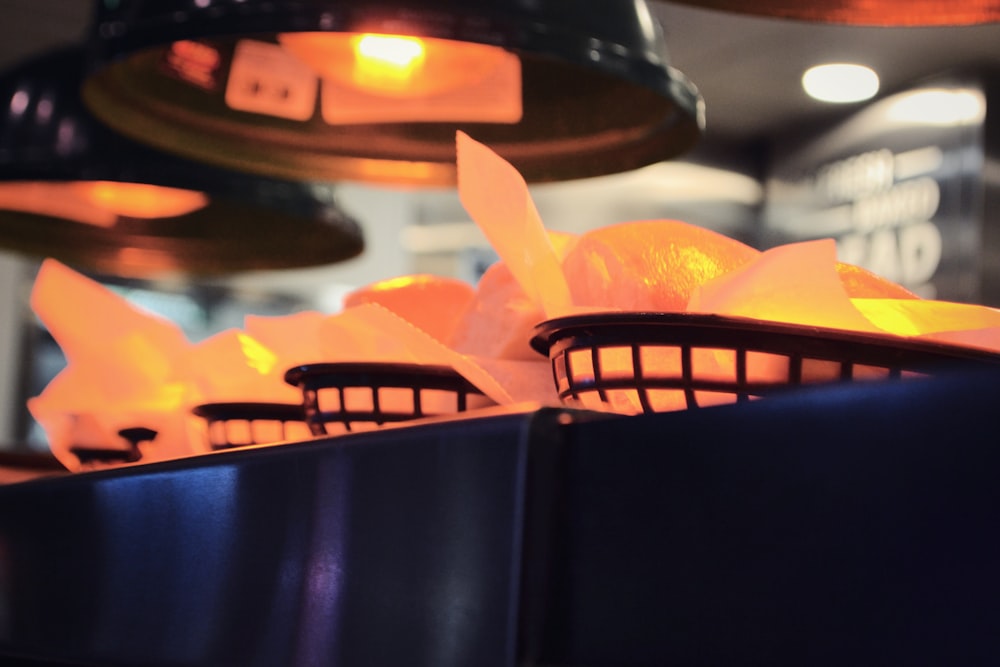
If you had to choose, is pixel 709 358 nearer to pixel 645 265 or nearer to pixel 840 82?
pixel 645 265

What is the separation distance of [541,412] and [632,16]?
0.57m

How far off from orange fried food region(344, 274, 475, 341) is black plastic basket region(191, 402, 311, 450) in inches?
3.5

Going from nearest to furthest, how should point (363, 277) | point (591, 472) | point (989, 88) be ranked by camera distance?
1. point (591, 472)
2. point (989, 88)
3. point (363, 277)

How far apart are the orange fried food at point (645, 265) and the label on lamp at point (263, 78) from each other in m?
0.56

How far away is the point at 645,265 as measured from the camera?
0.62 m

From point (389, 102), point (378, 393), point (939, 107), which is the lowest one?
point (939, 107)

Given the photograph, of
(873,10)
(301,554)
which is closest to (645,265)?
(301,554)

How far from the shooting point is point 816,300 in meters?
0.51

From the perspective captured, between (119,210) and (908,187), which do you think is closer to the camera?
(119,210)

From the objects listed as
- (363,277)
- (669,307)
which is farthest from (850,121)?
(669,307)

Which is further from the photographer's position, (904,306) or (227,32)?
(227,32)

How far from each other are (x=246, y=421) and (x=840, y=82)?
3.56 metres

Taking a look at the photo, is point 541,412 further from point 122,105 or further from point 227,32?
point 122,105

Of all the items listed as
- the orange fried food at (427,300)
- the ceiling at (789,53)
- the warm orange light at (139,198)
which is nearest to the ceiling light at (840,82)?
the ceiling at (789,53)
